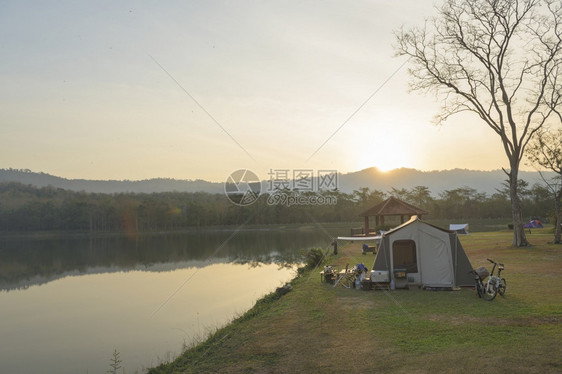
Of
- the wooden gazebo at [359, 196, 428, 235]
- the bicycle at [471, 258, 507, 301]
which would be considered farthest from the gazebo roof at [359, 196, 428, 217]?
the bicycle at [471, 258, 507, 301]

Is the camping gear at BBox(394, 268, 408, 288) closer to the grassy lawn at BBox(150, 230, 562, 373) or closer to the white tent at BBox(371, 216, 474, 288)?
the white tent at BBox(371, 216, 474, 288)

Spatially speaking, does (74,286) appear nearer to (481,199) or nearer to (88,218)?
(88,218)

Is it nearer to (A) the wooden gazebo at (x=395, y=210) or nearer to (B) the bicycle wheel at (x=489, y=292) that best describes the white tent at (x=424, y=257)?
(B) the bicycle wheel at (x=489, y=292)

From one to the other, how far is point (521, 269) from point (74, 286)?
20530mm

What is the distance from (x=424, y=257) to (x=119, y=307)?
11123 mm

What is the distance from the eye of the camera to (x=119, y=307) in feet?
51.9

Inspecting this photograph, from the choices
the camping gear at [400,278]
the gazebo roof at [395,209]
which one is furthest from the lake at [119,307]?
the gazebo roof at [395,209]

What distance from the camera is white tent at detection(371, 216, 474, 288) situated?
12.6 m

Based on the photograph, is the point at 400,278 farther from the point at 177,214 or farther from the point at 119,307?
the point at 177,214

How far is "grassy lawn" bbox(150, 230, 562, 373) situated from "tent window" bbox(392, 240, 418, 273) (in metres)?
0.97

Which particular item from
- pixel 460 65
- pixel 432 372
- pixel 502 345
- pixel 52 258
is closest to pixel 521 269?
pixel 502 345

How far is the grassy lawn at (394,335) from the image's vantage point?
643 cm

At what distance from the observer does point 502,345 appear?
6.84m

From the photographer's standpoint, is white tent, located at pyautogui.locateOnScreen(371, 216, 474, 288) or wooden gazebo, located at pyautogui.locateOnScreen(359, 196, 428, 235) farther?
wooden gazebo, located at pyautogui.locateOnScreen(359, 196, 428, 235)
